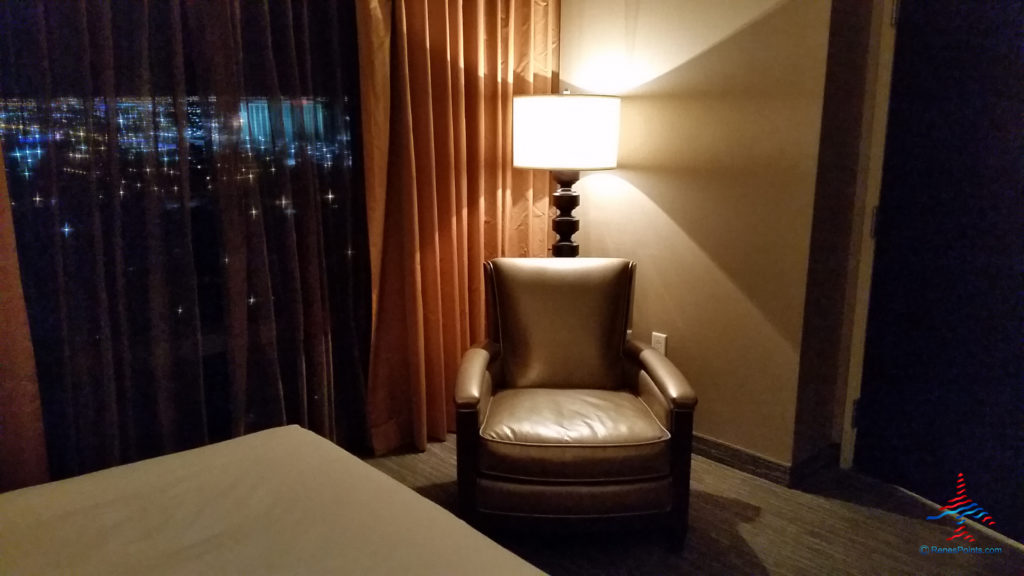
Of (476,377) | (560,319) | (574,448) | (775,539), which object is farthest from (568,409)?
(775,539)

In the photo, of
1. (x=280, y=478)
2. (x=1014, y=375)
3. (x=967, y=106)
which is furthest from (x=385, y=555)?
(x=967, y=106)

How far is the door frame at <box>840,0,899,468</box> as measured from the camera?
2.56 meters

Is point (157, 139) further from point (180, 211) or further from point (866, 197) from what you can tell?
point (866, 197)

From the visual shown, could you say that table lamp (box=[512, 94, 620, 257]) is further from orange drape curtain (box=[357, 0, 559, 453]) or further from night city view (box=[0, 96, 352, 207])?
night city view (box=[0, 96, 352, 207])

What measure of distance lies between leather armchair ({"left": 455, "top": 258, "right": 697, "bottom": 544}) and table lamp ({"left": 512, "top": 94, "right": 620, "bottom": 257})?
417 millimetres

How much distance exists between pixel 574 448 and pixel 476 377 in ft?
1.31

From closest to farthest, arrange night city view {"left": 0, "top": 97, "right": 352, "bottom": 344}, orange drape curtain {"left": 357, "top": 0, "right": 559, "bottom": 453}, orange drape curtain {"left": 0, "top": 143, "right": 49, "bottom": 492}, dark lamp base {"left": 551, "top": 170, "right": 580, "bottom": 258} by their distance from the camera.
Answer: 1. orange drape curtain {"left": 0, "top": 143, "right": 49, "bottom": 492}
2. night city view {"left": 0, "top": 97, "right": 352, "bottom": 344}
3. orange drape curtain {"left": 357, "top": 0, "right": 559, "bottom": 453}
4. dark lamp base {"left": 551, "top": 170, "right": 580, "bottom": 258}

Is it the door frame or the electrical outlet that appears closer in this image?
the door frame

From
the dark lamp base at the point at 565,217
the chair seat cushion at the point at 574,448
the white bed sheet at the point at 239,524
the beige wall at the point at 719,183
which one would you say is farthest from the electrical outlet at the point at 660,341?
the white bed sheet at the point at 239,524

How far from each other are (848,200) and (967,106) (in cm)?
51

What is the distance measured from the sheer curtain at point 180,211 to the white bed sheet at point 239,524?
737mm

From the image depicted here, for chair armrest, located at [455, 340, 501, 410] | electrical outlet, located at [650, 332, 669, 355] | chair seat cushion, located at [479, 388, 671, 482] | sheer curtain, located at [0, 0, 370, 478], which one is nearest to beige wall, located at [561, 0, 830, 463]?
electrical outlet, located at [650, 332, 669, 355]

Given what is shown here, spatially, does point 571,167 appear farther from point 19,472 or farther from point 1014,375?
point 19,472

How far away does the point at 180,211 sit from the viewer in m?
2.26
